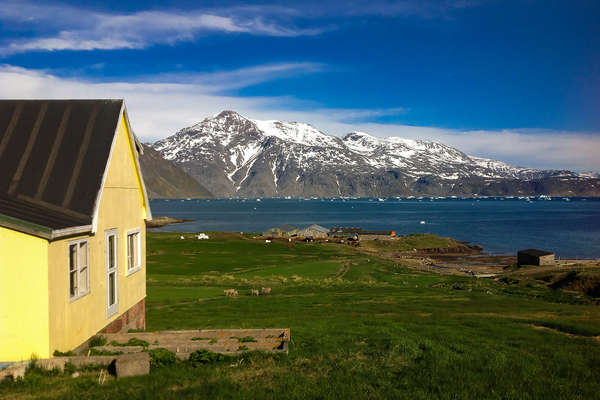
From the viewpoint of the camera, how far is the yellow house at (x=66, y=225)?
36.9 ft

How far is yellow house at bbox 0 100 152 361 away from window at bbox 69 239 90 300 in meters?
0.03

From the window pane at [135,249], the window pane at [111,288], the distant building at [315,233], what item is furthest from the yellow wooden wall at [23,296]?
the distant building at [315,233]

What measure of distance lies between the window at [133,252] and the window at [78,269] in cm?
452

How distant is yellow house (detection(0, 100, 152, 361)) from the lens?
11242 millimetres

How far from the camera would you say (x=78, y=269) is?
12945 mm

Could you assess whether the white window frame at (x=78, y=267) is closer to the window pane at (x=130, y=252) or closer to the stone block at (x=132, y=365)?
the stone block at (x=132, y=365)

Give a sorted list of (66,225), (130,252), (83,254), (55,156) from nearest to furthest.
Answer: (66,225), (83,254), (55,156), (130,252)

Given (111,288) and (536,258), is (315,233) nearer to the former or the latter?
(536,258)

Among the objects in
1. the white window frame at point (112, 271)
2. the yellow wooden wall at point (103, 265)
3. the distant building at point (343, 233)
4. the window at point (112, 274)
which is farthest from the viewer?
the distant building at point (343, 233)

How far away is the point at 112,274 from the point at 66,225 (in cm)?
445

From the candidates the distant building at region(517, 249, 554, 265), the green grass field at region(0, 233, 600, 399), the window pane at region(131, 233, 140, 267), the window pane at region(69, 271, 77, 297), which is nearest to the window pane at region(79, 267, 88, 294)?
the window pane at region(69, 271, 77, 297)

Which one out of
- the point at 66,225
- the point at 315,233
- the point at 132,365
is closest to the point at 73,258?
the point at 66,225

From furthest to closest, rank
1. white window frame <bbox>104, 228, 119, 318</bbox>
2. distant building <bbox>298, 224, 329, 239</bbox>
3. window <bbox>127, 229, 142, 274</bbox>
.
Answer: distant building <bbox>298, 224, 329, 239</bbox>, window <bbox>127, 229, 142, 274</bbox>, white window frame <bbox>104, 228, 119, 318</bbox>

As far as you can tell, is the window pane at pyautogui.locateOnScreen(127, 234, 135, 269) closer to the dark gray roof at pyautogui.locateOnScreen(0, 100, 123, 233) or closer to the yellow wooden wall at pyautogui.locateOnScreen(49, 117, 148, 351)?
the yellow wooden wall at pyautogui.locateOnScreen(49, 117, 148, 351)
